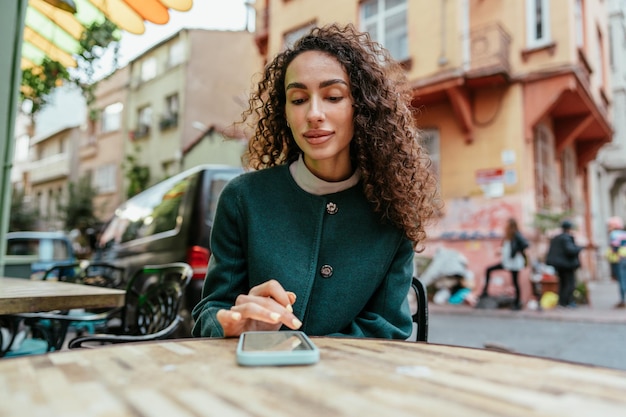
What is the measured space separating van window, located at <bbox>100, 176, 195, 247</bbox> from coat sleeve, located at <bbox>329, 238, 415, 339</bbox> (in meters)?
3.11

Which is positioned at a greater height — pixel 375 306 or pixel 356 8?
pixel 356 8

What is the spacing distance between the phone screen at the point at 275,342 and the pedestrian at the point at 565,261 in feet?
29.1

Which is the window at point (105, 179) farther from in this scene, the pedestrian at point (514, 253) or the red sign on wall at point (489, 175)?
the pedestrian at point (514, 253)

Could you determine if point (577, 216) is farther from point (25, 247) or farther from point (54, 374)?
point (54, 374)

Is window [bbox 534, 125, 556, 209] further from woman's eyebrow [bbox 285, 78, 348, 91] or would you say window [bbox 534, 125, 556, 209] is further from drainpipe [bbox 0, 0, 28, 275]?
woman's eyebrow [bbox 285, 78, 348, 91]

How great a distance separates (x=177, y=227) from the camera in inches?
170

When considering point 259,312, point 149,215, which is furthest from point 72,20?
point 259,312

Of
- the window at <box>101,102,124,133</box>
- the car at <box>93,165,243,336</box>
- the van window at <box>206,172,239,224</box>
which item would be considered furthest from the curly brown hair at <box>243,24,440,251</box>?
the window at <box>101,102,124,133</box>

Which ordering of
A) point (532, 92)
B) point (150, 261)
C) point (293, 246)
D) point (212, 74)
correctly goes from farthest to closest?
point (212, 74) < point (532, 92) < point (150, 261) < point (293, 246)

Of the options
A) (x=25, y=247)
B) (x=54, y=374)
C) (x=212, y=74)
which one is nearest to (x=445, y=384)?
(x=54, y=374)

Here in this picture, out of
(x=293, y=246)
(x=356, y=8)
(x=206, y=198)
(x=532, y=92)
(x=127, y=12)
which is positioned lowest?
(x=293, y=246)

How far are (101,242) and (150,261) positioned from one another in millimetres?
1436

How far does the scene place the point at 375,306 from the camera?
1588 mm

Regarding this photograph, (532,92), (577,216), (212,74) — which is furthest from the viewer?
(212,74)
